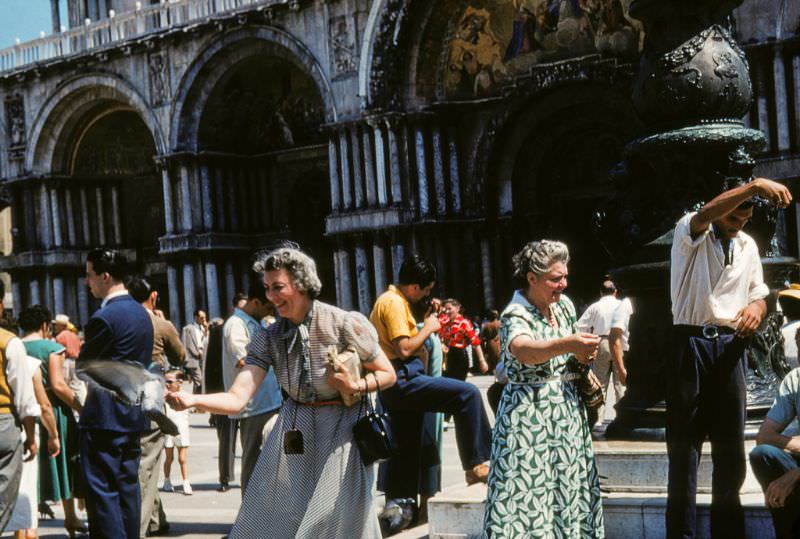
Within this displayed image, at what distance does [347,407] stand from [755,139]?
331 centimetres

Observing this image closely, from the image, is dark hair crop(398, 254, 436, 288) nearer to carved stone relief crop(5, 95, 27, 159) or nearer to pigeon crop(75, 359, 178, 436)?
pigeon crop(75, 359, 178, 436)

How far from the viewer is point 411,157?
22484 mm

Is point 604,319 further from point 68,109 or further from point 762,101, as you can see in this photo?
point 68,109

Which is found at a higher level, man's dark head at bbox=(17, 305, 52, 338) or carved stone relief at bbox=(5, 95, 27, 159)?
carved stone relief at bbox=(5, 95, 27, 159)

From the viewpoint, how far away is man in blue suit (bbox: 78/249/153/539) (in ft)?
21.9

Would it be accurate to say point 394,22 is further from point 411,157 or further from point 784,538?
point 784,538

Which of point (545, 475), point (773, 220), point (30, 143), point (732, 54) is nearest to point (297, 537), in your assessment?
point (545, 475)

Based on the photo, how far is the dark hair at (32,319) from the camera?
823 cm

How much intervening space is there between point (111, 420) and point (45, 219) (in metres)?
24.5

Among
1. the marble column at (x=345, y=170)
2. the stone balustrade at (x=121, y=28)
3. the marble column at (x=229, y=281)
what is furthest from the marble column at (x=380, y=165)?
the marble column at (x=229, y=281)

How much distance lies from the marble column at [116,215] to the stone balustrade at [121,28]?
4036mm

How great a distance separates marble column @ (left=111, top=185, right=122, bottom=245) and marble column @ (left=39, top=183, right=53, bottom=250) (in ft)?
5.64

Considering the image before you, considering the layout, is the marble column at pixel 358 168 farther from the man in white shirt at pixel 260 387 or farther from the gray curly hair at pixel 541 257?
the gray curly hair at pixel 541 257

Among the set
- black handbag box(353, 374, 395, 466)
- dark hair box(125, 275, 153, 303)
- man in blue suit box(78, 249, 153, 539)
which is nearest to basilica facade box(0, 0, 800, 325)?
dark hair box(125, 275, 153, 303)
